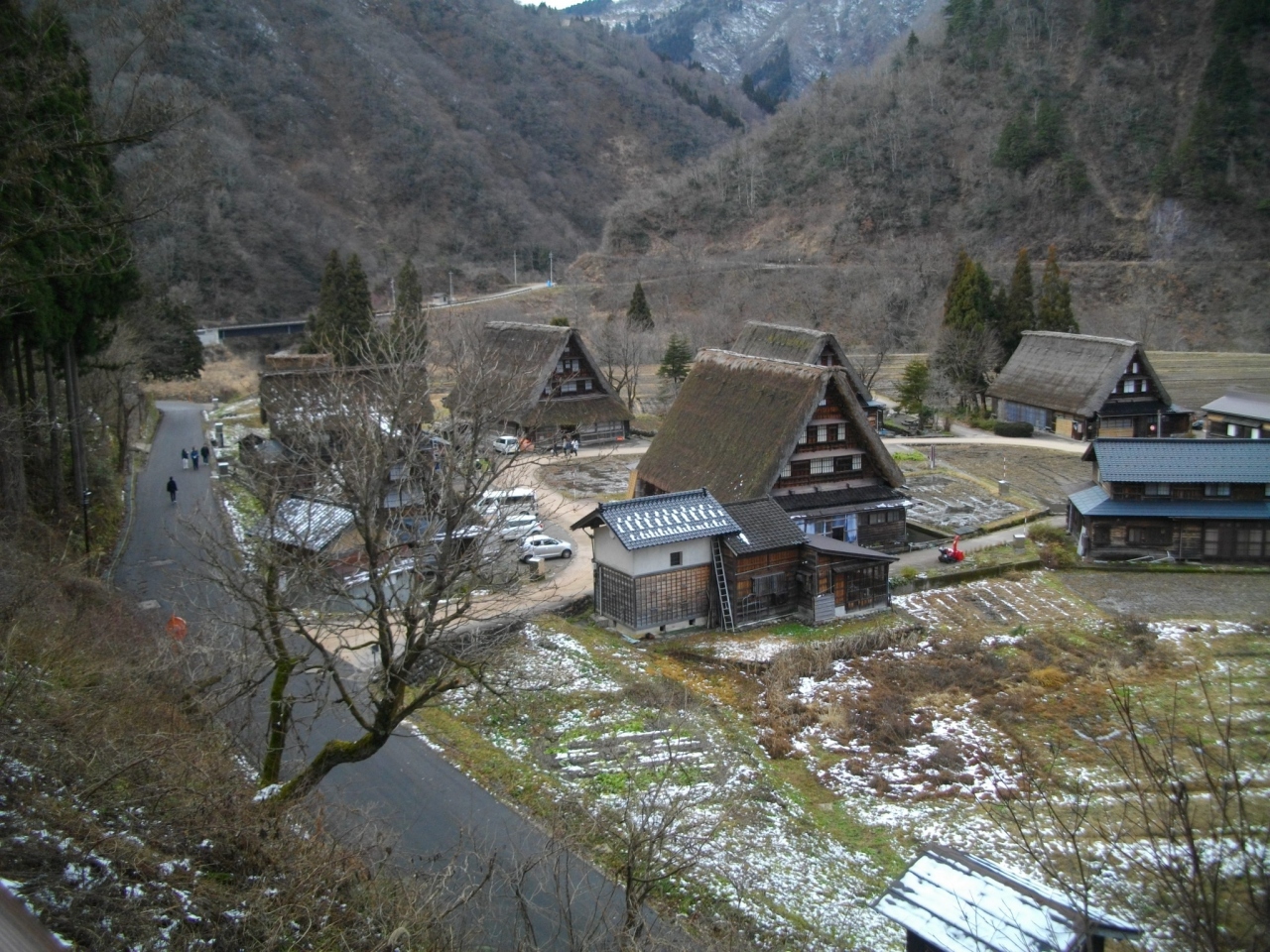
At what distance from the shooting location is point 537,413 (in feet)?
103

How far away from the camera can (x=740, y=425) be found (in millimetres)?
24797

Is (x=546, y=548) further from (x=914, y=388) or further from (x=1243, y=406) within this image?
(x=1243, y=406)

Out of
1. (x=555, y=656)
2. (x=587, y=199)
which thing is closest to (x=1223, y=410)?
(x=555, y=656)

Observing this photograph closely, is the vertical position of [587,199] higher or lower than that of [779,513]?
higher

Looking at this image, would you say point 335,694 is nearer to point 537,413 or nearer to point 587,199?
point 537,413

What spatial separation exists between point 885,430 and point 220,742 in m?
33.7

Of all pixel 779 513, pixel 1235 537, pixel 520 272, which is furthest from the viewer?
pixel 520 272

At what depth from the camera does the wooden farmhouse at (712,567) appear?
65.8ft

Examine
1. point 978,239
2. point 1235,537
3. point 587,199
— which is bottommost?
point 1235,537

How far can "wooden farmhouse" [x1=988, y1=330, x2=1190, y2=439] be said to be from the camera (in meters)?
35.9

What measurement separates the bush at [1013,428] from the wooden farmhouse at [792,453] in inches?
602

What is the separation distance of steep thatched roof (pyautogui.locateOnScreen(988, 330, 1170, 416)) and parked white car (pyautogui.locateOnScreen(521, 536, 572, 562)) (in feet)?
73.3

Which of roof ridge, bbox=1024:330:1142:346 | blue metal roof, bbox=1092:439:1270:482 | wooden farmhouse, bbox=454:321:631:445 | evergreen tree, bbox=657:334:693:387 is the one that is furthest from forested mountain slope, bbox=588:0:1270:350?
blue metal roof, bbox=1092:439:1270:482

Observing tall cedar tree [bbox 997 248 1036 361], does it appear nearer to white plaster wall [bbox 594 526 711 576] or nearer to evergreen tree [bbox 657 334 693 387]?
evergreen tree [bbox 657 334 693 387]
